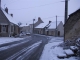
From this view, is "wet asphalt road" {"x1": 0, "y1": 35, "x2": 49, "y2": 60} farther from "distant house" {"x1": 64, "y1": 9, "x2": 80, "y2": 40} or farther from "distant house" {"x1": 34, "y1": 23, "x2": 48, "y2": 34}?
Result: "distant house" {"x1": 34, "y1": 23, "x2": 48, "y2": 34}

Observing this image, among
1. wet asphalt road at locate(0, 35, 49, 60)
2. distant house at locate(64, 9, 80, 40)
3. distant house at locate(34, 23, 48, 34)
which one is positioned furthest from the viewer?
distant house at locate(34, 23, 48, 34)

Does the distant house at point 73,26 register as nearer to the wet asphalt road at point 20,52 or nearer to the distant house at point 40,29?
the wet asphalt road at point 20,52

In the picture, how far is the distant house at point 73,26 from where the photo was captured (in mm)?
16641

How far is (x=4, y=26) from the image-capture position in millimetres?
38250

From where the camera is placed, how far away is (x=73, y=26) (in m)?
17.9

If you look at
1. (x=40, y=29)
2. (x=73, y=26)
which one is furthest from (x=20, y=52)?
(x=40, y=29)

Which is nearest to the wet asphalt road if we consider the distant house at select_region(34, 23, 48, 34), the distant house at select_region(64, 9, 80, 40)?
the distant house at select_region(64, 9, 80, 40)

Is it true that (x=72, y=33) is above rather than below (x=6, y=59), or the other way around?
above

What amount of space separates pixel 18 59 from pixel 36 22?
280 feet

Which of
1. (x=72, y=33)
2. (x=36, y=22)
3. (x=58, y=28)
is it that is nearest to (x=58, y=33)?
(x=58, y=28)

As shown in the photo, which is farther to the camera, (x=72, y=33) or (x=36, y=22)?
(x=36, y=22)

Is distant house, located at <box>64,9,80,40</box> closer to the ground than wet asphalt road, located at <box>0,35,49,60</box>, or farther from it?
farther from it

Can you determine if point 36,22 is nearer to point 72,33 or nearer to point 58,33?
point 58,33

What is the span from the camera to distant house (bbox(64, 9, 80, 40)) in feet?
54.6
